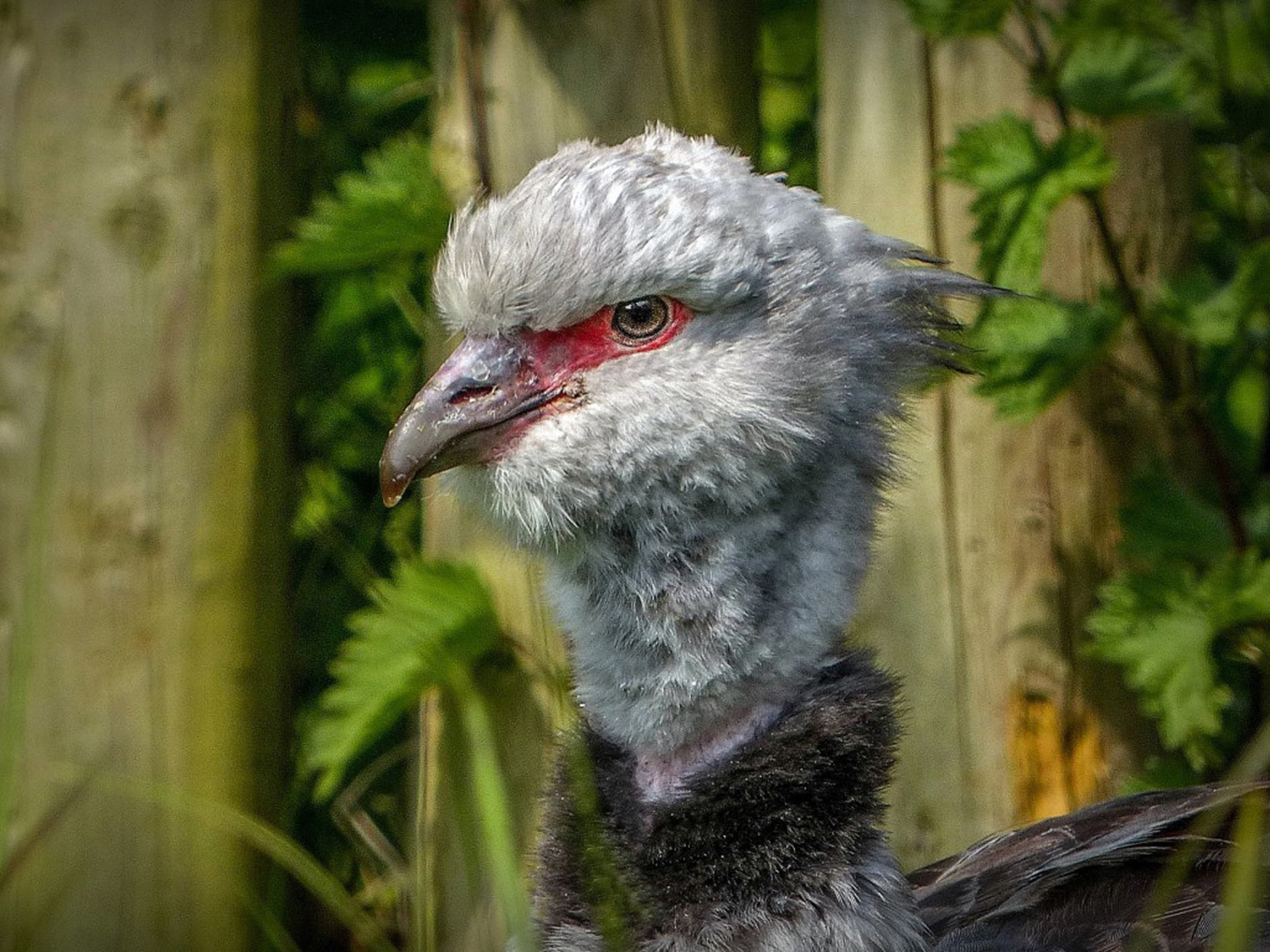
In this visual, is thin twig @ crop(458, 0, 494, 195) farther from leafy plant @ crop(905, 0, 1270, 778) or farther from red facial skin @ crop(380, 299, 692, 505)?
red facial skin @ crop(380, 299, 692, 505)

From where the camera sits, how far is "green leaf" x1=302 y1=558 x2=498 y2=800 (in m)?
2.41

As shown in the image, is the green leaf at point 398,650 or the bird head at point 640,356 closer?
the bird head at point 640,356

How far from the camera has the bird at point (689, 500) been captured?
5.11ft

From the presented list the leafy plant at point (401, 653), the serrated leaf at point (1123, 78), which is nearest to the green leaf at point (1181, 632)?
the serrated leaf at point (1123, 78)

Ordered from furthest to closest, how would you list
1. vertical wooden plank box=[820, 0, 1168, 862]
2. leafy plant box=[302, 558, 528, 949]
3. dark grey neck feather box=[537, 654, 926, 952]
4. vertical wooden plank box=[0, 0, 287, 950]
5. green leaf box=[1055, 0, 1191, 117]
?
vertical wooden plank box=[0, 0, 287, 950]
vertical wooden plank box=[820, 0, 1168, 862]
leafy plant box=[302, 558, 528, 949]
green leaf box=[1055, 0, 1191, 117]
dark grey neck feather box=[537, 654, 926, 952]

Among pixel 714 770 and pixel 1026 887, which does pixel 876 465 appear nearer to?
pixel 714 770

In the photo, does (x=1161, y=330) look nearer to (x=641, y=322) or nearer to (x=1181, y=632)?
(x=1181, y=632)

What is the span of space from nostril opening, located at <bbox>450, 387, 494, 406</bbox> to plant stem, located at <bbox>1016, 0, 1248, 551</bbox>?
1.09 meters

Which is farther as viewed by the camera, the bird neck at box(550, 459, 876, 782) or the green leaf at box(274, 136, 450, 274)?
the green leaf at box(274, 136, 450, 274)

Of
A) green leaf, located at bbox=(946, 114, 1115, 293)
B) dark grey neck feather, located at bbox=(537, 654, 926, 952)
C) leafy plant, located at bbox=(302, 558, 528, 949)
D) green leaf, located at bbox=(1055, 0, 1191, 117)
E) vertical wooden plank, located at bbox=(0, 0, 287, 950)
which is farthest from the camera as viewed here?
vertical wooden plank, located at bbox=(0, 0, 287, 950)

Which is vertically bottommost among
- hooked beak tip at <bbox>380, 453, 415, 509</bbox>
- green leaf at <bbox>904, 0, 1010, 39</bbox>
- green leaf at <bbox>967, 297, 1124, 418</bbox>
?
hooked beak tip at <bbox>380, 453, 415, 509</bbox>

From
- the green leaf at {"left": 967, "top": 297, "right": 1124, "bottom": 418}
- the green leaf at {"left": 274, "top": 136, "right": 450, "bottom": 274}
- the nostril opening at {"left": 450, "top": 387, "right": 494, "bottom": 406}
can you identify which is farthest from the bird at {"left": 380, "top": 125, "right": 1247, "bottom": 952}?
the green leaf at {"left": 274, "top": 136, "right": 450, "bottom": 274}

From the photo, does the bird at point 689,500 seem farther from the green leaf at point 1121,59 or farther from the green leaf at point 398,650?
the green leaf at point 1121,59

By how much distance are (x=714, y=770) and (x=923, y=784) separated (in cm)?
115
